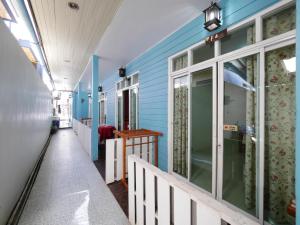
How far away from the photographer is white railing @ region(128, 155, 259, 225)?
912 millimetres

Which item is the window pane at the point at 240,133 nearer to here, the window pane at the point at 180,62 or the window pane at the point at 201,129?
the window pane at the point at 201,129

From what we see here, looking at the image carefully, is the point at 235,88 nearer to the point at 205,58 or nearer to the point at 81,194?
the point at 205,58


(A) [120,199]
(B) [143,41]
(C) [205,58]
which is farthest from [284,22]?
(A) [120,199]

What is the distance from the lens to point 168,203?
130 centimetres

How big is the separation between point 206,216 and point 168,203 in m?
0.42

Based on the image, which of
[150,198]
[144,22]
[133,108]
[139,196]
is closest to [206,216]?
[150,198]

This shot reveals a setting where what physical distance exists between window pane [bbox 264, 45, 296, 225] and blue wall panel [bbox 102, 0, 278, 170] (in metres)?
0.72

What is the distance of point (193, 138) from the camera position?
9.43 ft

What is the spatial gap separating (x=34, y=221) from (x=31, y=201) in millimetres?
582

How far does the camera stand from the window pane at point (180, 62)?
9.96ft

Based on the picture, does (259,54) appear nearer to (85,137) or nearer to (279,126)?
(279,126)

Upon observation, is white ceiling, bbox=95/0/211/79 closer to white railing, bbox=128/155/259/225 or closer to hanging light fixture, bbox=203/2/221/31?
hanging light fixture, bbox=203/2/221/31

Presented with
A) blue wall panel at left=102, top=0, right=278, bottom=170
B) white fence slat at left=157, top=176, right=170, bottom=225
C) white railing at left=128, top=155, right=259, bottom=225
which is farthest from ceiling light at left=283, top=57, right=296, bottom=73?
white fence slat at left=157, top=176, right=170, bottom=225

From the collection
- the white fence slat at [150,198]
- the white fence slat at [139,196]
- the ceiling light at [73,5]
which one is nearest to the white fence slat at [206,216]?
the white fence slat at [150,198]
